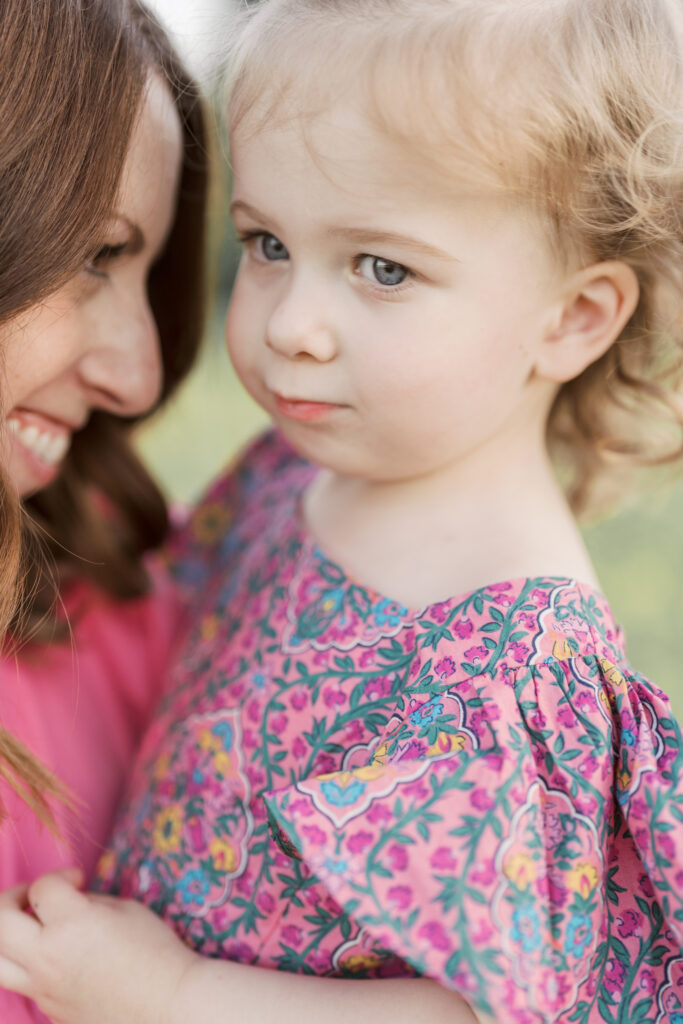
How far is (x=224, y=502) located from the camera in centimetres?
164

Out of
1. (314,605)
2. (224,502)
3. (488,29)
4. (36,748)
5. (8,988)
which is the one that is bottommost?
(8,988)

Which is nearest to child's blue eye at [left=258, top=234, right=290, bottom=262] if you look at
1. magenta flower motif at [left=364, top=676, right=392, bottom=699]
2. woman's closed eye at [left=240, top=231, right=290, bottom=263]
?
woman's closed eye at [left=240, top=231, right=290, bottom=263]

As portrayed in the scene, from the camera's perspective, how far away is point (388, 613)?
3.49ft

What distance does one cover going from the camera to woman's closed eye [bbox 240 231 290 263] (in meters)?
1.09

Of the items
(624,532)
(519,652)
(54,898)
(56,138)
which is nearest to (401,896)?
(519,652)

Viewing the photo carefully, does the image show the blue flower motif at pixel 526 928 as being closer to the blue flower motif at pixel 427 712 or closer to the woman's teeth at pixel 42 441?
the blue flower motif at pixel 427 712

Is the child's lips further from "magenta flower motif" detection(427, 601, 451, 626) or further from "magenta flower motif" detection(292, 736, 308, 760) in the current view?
"magenta flower motif" detection(292, 736, 308, 760)

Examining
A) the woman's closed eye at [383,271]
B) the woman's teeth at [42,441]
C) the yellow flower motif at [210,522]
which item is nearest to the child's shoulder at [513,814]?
the woman's closed eye at [383,271]

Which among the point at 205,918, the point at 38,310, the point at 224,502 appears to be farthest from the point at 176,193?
the point at 205,918

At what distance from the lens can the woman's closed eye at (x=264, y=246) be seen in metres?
1.09

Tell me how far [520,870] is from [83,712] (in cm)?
74

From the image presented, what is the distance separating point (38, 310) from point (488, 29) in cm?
53

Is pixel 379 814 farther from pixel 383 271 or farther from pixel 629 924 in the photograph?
pixel 383 271

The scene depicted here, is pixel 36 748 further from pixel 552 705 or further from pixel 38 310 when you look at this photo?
pixel 552 705
